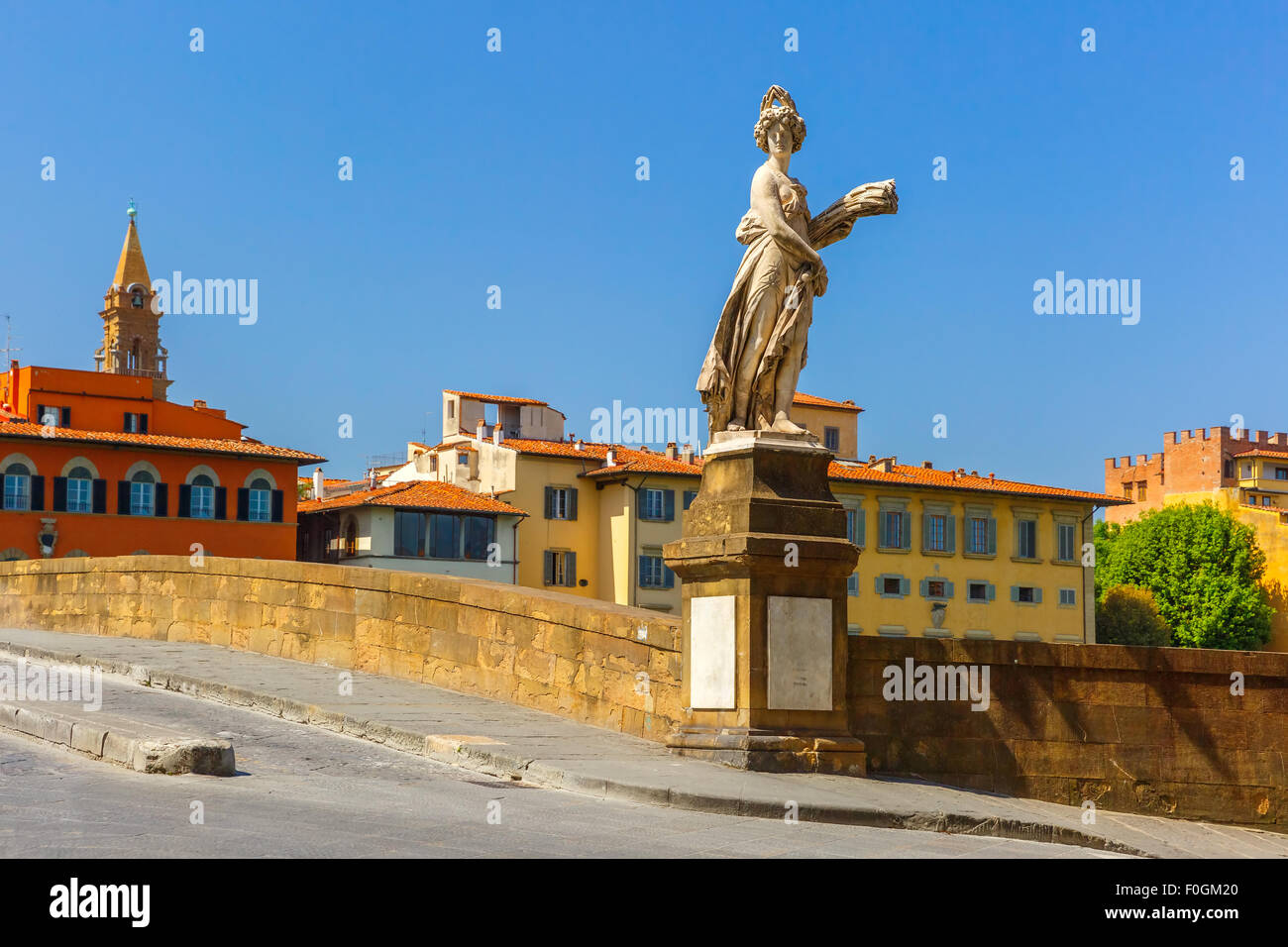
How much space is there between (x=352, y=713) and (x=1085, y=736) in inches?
212

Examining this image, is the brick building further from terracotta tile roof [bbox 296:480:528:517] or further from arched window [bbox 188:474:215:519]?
arched window [bbox 188:474:215:519]

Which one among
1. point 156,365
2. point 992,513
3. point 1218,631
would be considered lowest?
point 1218,631

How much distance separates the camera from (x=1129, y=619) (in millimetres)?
71938

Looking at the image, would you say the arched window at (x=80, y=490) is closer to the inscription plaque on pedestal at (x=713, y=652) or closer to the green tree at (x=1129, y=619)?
the green tree at (x=1129, y=619)

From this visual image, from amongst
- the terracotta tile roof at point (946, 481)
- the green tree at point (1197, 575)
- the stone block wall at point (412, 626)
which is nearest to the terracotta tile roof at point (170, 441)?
the terracotta tile roof at point (946, 481)

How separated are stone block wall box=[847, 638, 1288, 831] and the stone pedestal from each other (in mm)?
443

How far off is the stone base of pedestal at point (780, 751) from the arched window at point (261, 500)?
51000 mm

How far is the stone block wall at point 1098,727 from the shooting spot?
1049 centimetres

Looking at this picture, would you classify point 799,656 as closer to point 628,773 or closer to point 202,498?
point 628,773

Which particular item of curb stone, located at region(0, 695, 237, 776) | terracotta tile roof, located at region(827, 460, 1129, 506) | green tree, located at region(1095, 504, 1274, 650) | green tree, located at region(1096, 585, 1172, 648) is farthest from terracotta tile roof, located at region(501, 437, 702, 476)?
curb stone, located at region(0, 695, 237, 776)

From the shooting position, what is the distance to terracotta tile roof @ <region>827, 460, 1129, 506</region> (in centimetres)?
6319
